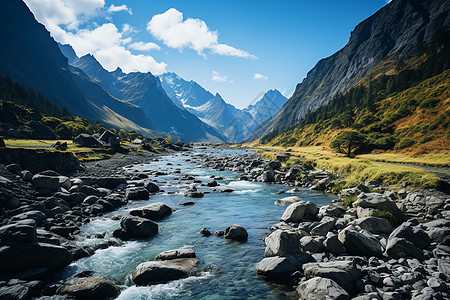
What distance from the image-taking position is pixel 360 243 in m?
10.7

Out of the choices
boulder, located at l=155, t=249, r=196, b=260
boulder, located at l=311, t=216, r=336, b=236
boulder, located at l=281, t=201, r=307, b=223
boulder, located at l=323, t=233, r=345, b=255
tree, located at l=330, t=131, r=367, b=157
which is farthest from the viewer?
tree, located at l=330, t=131, r=367, b=157

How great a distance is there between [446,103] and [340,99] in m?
91.4

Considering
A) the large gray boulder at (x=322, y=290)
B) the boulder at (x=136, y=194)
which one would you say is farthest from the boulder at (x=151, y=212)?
the large gray boulder at (x=322, y=290)

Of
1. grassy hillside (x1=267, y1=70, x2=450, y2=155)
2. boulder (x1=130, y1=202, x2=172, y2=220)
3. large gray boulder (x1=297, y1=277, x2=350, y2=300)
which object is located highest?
grassy hillside (x1=267, y1=70, x2=450, y2=155)

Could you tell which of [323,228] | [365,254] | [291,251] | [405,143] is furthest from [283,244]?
[405,143]

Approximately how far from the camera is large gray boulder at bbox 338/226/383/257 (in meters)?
10.4

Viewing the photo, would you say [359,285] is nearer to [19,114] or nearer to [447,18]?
[19,114]

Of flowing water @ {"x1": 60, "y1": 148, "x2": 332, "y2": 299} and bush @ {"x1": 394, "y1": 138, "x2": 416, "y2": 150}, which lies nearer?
flowing water @ {"x1": 60, "y1": 148, "x2": 332, "y2": 299}

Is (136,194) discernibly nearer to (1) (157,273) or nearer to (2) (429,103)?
(1) (157,273)

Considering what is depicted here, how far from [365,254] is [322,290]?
426 cm

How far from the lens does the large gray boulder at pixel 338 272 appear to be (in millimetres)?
8292

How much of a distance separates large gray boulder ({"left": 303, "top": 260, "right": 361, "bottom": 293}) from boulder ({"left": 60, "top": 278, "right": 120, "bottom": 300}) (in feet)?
26.1

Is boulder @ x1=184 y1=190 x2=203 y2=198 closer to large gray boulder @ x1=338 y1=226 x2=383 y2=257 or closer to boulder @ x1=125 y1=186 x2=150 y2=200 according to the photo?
boulder @ x1=125 y1=186 x2=150 y2=200

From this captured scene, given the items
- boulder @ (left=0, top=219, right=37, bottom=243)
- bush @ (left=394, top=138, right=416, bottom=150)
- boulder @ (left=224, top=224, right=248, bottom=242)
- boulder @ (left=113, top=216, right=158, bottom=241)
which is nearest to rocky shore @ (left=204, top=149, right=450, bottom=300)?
boulder @ (left=224, top=224, right=248, bottom=242)
